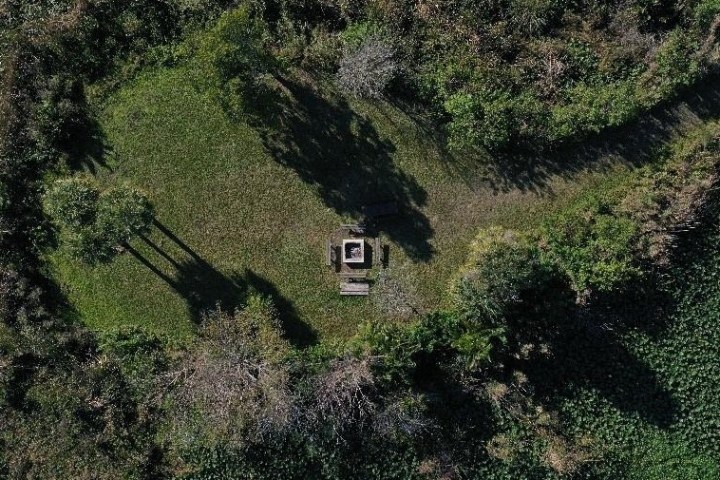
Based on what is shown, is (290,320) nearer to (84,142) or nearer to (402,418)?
(402,418)

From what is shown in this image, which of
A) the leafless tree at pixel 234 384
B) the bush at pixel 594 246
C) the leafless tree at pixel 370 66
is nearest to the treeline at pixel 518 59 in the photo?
the leafless tree at pixel 370 66

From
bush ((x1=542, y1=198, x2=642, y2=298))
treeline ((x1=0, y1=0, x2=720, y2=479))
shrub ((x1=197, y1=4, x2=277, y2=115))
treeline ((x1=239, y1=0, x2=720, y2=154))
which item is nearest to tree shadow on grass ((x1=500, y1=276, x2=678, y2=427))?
treeline ((x1=0, y1=0, x2=720, y2=479))

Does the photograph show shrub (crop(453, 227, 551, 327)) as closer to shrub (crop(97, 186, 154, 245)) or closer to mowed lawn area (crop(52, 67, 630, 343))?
mowed lawn area (crop(52, 67, 630, 343))

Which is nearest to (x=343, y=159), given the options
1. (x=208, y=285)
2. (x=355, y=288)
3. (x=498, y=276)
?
(x=355, y=288)

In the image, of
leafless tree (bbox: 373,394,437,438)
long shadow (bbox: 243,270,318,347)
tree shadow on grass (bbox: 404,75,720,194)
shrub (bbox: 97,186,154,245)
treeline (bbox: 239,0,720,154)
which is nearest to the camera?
shrub (bbox: 97,186,154,245)

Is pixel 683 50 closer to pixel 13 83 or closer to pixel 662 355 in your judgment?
pixel 662 355

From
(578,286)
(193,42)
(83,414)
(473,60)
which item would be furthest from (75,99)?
(578,286)
